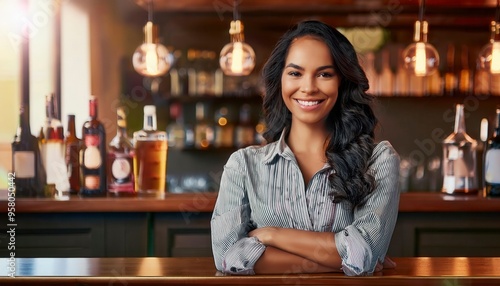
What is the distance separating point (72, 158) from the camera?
10.8 ft

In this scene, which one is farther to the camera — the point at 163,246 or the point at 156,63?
the point at 156,63

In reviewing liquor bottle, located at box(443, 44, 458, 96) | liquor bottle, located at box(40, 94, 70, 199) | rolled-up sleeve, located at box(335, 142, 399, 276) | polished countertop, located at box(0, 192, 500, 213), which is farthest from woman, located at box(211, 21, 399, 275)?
liquor bottle, located at box(443, 44, 458, 96)

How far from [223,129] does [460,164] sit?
2589 mm

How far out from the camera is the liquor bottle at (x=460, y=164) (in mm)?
3258

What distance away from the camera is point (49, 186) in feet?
10.7

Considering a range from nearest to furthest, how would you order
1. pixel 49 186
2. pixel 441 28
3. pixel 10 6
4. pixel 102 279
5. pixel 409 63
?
pixel 102 279
pixel 49 186
pixel 409 63
pixel 10 6
pixel 441 28

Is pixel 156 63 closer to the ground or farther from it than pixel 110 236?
farther from it

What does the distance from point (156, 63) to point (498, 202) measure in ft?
5.24

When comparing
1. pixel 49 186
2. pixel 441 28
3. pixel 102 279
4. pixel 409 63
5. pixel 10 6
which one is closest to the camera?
pixel 102 279

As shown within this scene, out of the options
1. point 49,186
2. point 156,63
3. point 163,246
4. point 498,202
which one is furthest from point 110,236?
point 498,202

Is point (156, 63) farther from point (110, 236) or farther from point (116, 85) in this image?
point (116, 85)

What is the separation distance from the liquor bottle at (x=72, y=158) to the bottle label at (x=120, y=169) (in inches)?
7.1

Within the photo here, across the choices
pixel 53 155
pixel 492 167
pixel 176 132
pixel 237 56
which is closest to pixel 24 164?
pixel 53 155

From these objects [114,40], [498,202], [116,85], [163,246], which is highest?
[114,40]
